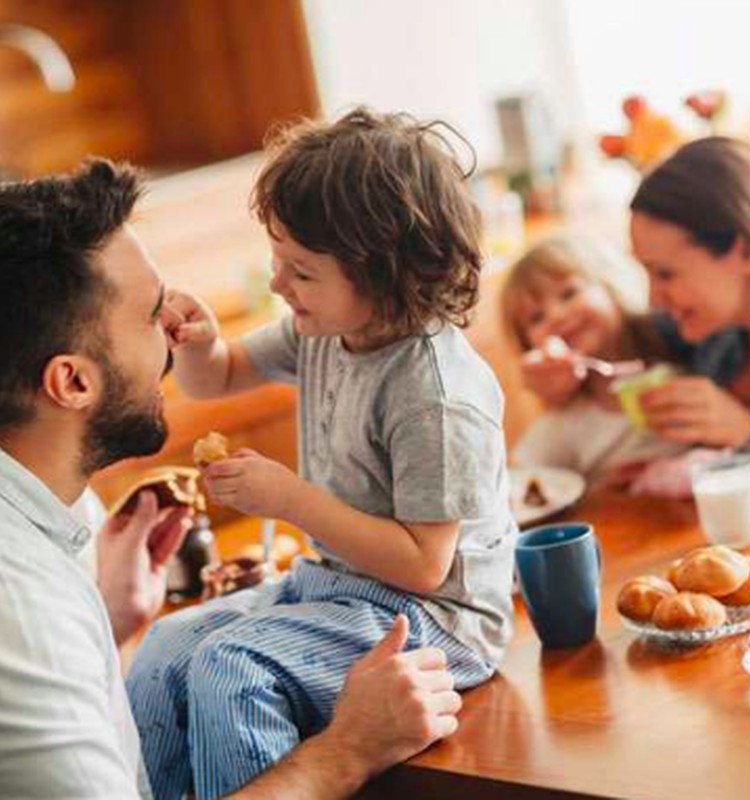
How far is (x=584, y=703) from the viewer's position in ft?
5.58

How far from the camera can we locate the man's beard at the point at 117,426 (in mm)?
1698

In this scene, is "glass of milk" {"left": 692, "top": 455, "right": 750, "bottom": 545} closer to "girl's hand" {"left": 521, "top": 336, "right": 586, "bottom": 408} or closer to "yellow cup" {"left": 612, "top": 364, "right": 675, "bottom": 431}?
"yellow cup" {"left": 612, "top": 364, "right": 675, "bottom": 431}

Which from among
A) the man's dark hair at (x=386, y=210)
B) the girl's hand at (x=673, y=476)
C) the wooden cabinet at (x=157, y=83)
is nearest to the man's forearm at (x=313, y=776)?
the man's dark hair at (x=386, y=210)

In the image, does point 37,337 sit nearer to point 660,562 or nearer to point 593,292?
point 660,562

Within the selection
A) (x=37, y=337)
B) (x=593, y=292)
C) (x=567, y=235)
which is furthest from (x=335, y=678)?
(x=567, y=235)

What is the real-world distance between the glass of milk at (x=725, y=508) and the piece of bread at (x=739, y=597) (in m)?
0.26

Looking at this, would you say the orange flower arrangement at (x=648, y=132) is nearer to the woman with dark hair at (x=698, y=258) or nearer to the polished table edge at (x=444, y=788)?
the woman with dark hair at (x=698, y=258)

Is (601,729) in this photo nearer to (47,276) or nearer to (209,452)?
(209,452)

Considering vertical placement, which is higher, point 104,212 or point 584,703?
point 104,212

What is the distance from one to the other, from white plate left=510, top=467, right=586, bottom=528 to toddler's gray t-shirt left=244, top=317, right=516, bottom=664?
438mm

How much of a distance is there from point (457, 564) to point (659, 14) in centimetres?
277

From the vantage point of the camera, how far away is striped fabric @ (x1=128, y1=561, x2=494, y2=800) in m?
1.70

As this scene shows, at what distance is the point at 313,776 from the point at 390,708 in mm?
105

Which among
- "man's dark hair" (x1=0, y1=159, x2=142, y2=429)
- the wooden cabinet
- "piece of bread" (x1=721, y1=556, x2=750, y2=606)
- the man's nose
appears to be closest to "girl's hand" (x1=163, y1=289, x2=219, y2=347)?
the man's nose
